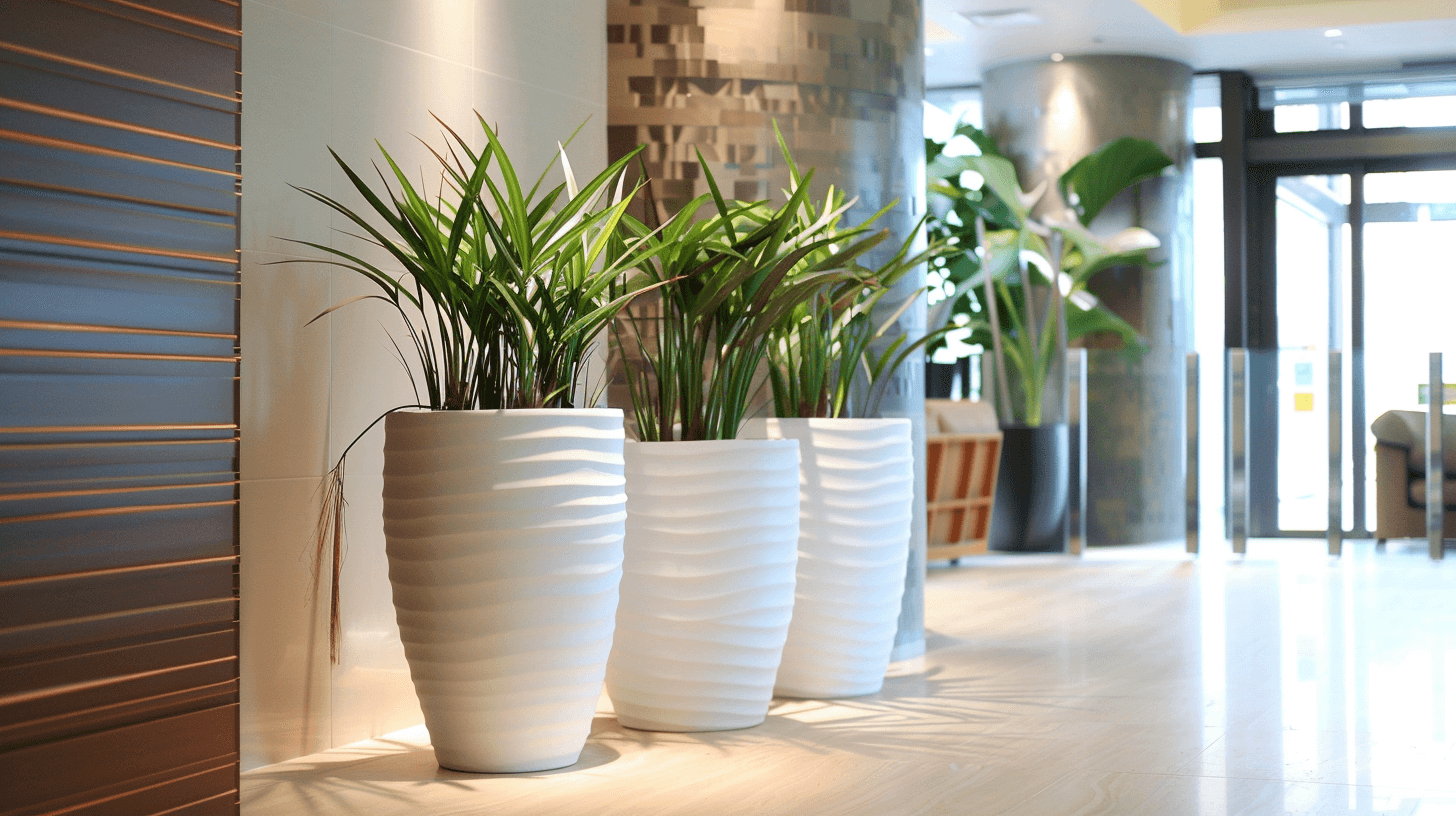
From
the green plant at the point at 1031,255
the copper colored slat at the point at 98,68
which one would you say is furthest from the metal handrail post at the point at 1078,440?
the copper colored slat at the point at 98,68

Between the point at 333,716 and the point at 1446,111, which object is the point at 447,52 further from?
the point at 1446,111

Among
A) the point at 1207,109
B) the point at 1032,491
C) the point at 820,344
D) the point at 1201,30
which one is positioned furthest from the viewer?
the point at 1207,109

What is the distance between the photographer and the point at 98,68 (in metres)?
1.66

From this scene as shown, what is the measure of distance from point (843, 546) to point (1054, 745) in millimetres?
609

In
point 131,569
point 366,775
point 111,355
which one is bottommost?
point 366,775

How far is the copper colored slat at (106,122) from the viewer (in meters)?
1.58

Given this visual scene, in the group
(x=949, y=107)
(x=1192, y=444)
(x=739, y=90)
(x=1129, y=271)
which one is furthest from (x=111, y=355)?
(x=949, y=107)

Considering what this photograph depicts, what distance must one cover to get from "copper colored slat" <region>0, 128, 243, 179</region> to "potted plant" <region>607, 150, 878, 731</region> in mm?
1029

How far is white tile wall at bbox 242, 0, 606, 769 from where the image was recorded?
2549 millimetres

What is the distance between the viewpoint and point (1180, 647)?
3922 millimetres

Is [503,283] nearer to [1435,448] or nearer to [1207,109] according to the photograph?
[1435,448]

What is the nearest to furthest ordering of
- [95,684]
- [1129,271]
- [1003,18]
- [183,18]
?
[95,684] < [183,18] < [1003,18] < [1129,271]

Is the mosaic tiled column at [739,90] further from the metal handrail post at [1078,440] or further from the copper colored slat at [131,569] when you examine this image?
the metal handrail post at [1078,440]

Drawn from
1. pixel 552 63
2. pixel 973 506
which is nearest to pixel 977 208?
pixel 973 506
